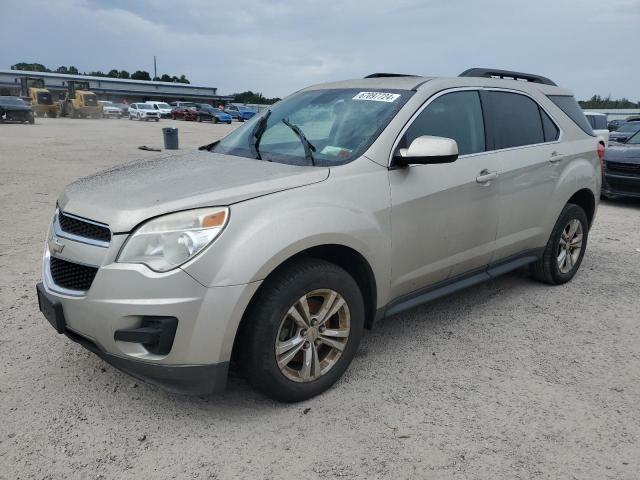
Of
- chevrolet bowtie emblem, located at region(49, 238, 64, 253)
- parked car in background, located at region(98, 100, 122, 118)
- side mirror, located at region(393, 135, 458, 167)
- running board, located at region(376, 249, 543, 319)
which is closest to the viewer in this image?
chevrolet bowtie emblem, located at region(49, 238, 64, 253)

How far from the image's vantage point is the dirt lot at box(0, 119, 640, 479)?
2484mm

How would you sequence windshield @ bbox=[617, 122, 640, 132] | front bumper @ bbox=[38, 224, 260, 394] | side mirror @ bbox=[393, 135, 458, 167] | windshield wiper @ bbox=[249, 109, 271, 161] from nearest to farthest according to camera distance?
front bumper @ bbox=[38, 224, 260, 394] < side mirror @ bbox=[393, 135, 458, 167] < windshield wiper @ bbox=[249, 109, 271, 161] < windshield @ bbox=[617, 122, 640, 132]

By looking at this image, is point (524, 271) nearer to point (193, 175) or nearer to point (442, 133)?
point (442, 133)

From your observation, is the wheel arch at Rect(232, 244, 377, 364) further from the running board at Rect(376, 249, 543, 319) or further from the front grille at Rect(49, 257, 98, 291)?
the front grille at Rect(49, 257, 98, 291)

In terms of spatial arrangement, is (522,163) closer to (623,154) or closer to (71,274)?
(71,274)

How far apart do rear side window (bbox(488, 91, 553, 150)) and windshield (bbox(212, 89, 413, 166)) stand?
0.90 m

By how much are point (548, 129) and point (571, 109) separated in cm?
55

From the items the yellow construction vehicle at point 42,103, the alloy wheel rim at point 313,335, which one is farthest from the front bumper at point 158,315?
the yellow construction vehicle at point 42,103

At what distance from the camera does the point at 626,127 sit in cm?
Answer: 1583

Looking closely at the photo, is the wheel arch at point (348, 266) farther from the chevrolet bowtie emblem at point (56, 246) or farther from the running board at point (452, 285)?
the chevrolet bowtie emblem at point (56, 246)

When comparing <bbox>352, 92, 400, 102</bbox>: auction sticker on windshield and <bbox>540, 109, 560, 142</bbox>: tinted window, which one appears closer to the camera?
<bbox>352, 92, 400, 102</bbox>: auction sticker on windshield

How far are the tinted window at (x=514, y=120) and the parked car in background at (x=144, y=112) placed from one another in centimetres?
4262

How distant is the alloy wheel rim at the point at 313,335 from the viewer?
283 cm

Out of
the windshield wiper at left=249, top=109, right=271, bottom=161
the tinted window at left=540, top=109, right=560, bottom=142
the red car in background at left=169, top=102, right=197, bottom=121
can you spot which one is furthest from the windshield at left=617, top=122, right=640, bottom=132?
the red car in background at left=169, top=102, right=197, bottom=121
